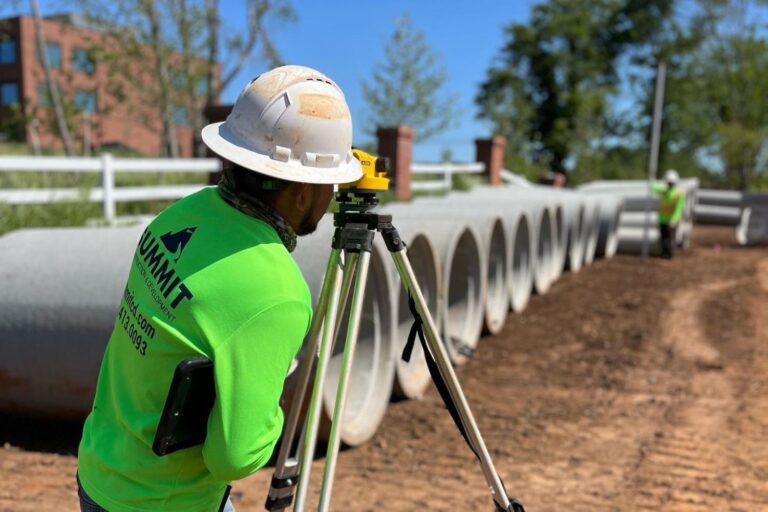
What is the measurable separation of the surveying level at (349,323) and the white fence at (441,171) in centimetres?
1064

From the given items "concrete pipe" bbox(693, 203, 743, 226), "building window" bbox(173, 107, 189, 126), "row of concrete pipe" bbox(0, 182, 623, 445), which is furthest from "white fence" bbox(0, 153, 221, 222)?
"concrete pipe" bbox(693, 203, 743, 226)

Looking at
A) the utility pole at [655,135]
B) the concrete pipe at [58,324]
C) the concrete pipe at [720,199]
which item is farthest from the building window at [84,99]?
the concrete pipe at [720,199]

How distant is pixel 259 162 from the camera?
4.86 feet

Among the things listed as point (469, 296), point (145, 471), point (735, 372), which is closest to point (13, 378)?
point (145, 471)

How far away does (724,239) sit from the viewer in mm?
19062

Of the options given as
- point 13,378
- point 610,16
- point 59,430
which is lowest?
point 59,430

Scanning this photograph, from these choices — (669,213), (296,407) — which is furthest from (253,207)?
(669,213)

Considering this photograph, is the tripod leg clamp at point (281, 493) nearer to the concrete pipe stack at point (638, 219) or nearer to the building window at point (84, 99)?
the concrete pipe stack at point (638, 219)

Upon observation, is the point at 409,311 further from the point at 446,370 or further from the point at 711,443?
the point at 446,370

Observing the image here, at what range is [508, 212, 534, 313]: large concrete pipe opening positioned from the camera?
9.19 meters

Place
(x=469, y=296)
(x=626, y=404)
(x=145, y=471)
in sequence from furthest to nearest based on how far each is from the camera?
(x=469, y=296)
(x=626, y=404)
(x=145, y=471)

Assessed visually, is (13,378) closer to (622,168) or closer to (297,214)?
(297,214)

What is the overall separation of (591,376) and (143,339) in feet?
18.5

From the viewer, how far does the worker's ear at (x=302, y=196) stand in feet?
5.10
